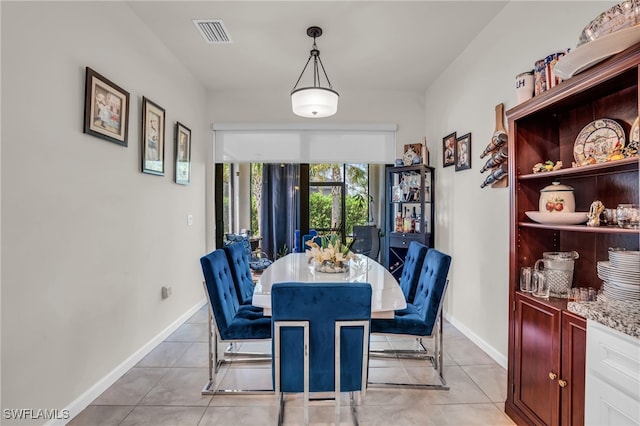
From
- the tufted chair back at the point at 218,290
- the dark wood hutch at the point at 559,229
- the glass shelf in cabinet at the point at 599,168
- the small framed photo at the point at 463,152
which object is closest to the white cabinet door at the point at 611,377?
the dark wood hutch at the point at 559,229

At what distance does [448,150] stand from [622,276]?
8.14 ft

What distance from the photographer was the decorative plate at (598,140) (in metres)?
1.54

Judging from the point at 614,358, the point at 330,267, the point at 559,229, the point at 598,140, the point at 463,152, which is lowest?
the point at 614,358

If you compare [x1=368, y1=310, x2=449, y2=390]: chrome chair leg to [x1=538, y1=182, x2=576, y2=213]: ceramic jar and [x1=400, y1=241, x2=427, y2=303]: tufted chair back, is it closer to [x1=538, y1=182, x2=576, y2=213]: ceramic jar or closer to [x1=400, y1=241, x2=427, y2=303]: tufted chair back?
[x1=400, y1=241, x2=427, y2=303]: tufted chair back

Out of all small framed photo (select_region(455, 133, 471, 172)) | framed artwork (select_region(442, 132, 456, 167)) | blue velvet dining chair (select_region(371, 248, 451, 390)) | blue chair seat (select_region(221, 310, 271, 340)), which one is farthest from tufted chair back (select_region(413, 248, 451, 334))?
framed artwork (select_region(442, 132, 456, 167))

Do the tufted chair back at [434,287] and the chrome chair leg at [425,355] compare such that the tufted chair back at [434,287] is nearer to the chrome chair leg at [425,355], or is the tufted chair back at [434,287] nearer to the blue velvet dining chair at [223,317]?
the chrome chair leg at [425,355]

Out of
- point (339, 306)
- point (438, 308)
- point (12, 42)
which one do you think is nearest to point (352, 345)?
point (339, 306)

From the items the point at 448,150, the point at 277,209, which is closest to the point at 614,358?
the point at 448,150

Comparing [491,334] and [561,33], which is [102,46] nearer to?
[561,33]

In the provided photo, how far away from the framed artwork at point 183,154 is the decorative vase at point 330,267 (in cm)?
186

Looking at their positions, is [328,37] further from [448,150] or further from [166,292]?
[166,292]

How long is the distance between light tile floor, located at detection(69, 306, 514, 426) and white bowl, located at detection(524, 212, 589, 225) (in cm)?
121

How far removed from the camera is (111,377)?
7.66 feet

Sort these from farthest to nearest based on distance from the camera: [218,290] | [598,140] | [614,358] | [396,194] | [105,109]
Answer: [396,194] < [105,109] < [218,290] < [598,140] < [614,358]
